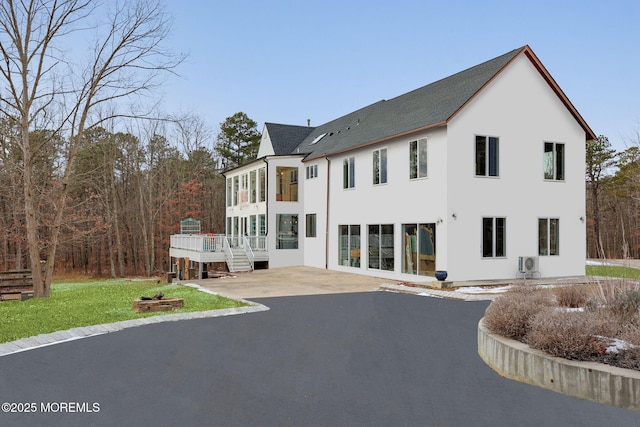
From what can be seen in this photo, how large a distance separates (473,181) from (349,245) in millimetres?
6722

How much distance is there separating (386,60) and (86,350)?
19941 millimetres

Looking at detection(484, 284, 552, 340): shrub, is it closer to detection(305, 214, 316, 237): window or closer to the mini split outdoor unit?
the mini split outdoor unit

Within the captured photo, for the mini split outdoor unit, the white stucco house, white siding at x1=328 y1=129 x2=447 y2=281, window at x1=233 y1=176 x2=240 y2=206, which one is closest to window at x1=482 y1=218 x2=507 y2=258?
the white stucco house

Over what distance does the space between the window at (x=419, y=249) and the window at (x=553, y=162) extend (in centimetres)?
516

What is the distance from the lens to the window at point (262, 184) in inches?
973

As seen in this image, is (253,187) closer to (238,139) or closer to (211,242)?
(211,242)

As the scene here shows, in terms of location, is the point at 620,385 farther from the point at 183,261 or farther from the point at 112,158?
the point at 112,158

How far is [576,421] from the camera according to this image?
4.46 m

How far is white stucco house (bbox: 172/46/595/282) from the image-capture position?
15.8 meters

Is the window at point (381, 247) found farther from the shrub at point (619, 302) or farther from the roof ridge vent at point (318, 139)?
the shrub at point (619, 302)

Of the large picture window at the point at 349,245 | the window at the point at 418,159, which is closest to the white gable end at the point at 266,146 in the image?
the large picture window at the point at 349,245

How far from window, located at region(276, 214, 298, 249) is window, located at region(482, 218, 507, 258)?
11.0 m

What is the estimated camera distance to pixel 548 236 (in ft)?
55.9

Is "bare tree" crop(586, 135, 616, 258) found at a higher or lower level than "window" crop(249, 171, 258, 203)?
higher
